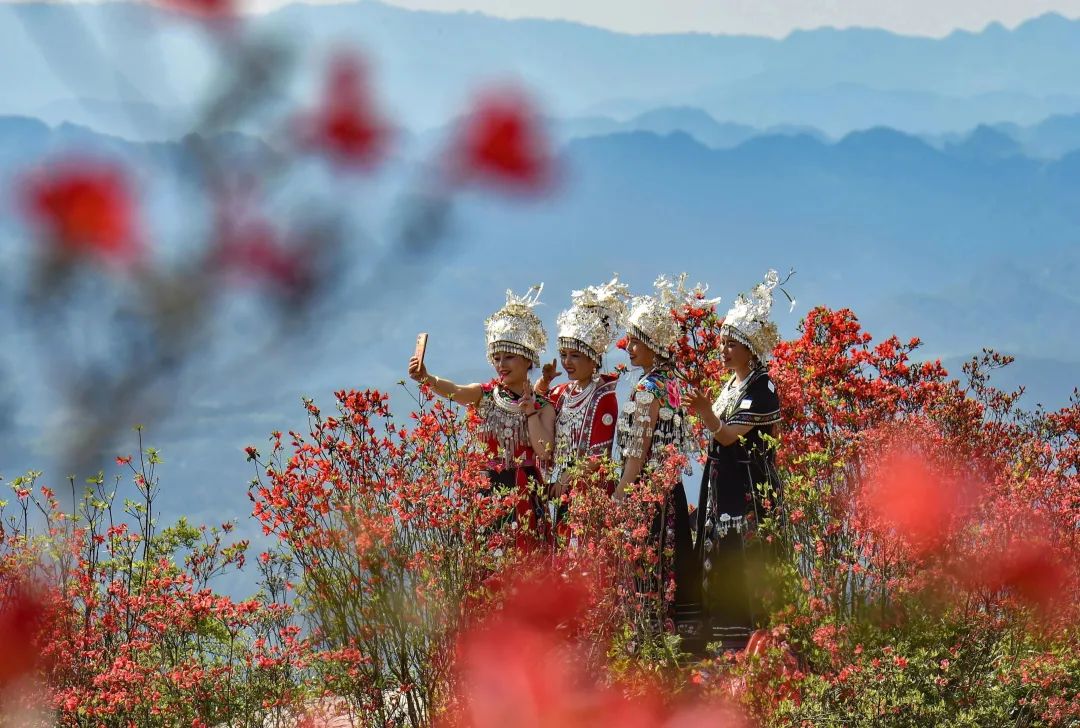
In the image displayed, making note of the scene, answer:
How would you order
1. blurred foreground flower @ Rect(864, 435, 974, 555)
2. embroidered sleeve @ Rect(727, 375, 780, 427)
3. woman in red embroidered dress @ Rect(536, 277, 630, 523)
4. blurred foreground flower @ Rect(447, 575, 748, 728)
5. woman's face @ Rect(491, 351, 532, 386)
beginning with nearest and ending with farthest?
blurred foreground flower @ Rect(447, 575, 748, 728), blurred foreground flower @ Rect(864, 435, 974, 555), embroidered sleeve @ Rect(727, 375, 780, 427), woman in red embroidered dress @ Rect(536, 277, 630, 523), woman's face @ Rect(491, 351, 532, 386)

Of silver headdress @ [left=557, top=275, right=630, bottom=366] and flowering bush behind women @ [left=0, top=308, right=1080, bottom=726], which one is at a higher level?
silver headdress @ [left=557, top=275, right=630, bottom=366]

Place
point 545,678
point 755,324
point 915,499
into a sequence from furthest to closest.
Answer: point 755,324 → point 915,499 → point 545,678

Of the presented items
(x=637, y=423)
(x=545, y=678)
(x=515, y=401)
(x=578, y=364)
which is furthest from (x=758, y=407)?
(x=545, y=678)

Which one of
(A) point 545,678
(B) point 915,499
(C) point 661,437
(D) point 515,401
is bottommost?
(A) point 545,678

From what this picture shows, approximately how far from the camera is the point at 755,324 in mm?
6148

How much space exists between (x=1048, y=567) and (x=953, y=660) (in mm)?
1374

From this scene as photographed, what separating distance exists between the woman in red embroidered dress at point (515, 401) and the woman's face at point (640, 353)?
0.53m

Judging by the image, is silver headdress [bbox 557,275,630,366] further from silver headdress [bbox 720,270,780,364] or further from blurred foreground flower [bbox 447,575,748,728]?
blurred foreground flower [bbox 447,575,748,728]

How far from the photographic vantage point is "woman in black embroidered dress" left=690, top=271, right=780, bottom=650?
616 cm

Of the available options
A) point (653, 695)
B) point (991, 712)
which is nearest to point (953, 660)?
point (991, 712)

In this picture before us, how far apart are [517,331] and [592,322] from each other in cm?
45

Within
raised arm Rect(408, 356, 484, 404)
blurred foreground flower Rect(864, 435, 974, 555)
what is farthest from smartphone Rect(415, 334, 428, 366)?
blurred foreground flower Rect(864, 435, 974, 555)

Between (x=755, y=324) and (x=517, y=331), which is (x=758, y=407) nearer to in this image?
(x=755, y=324)

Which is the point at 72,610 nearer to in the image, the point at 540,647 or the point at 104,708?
the point at 104,708
